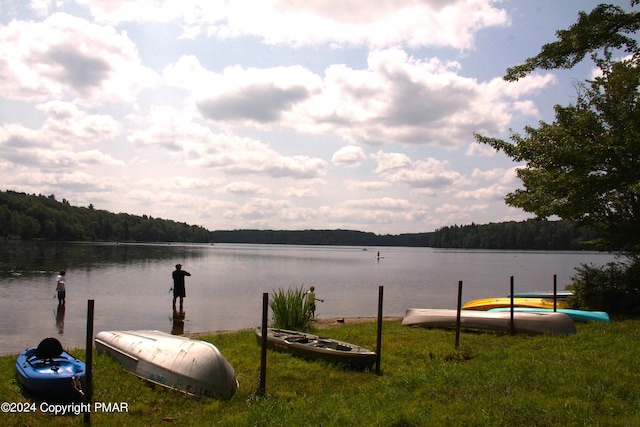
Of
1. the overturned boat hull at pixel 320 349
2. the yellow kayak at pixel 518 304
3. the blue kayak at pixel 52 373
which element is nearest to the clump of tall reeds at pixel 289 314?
the overturned boat hull at pixel 320 349

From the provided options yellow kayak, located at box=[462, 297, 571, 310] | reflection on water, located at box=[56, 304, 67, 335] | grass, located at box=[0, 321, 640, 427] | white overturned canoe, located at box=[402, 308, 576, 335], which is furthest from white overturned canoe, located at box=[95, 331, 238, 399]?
yellow kayak, located at box=[462, 297, 571, 310]

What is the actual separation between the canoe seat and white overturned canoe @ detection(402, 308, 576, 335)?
35.0ft

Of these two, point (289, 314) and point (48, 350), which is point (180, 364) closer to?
point (48, 350)

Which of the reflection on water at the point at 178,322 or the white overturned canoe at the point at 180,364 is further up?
the white overturned canoe at the point at 180,364

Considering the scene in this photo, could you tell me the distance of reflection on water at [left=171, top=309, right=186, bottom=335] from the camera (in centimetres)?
1672

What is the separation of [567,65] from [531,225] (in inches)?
5736

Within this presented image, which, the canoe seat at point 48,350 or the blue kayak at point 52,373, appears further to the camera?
the canoe seat at point 48,350

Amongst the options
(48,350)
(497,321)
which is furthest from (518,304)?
(48,350)

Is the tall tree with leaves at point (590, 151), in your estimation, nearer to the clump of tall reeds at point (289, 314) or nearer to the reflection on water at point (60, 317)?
the clump of tall reeds at point (289, 314)

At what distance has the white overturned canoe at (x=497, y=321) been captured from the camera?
13164 mm

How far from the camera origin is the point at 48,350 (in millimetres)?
8680

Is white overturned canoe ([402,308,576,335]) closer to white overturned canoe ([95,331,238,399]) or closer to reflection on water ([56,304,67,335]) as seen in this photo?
white overturned canoe ([95,331,238,399])

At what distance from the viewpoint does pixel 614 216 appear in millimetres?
17219

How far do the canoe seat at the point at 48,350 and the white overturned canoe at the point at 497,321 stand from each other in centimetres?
1066
